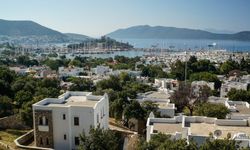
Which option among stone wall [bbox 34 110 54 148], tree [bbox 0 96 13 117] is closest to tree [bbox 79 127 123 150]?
stone wall [bbox 34 110 54 148]

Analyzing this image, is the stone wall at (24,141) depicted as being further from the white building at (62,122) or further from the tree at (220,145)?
the tree at (220,145)

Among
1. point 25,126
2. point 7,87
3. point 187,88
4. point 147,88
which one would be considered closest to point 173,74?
point 147,88

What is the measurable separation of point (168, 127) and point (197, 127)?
2.24 metres

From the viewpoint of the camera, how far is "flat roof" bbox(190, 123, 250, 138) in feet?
65.1

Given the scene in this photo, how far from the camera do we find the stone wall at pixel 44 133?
987 inches

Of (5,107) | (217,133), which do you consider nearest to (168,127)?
(217,133)

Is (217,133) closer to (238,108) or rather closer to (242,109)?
(242,109)

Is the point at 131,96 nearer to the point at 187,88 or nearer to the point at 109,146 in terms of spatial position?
the point at 187,88

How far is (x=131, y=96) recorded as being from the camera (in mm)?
38406

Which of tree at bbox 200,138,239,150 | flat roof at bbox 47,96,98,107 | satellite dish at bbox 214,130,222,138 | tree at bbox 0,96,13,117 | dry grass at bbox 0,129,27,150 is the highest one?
tree at bbox 200,138,239,150

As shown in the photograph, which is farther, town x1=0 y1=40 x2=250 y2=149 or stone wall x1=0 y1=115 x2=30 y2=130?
stone wall x1=0 y1=115 x2=30 y2=130

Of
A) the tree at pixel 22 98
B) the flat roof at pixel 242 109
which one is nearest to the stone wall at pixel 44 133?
the tree at pixel 22 98

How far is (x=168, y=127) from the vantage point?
22.7 m

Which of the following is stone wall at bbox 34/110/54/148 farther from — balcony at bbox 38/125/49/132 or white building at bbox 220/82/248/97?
white building at bbox 220/82/248/97
